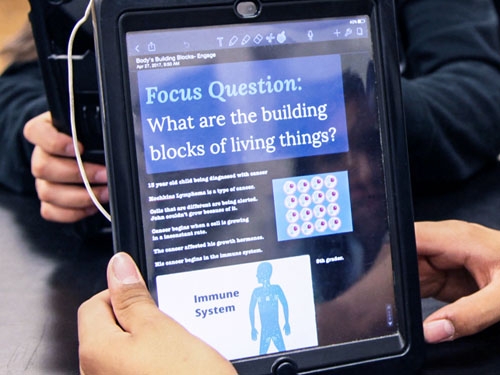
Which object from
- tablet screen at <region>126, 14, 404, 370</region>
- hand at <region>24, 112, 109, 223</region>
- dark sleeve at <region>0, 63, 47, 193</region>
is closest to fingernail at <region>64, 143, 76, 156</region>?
hand at <region>24, 112, 109, 223</region>

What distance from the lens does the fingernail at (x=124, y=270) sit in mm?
498

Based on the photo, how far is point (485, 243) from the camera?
65 centimetres

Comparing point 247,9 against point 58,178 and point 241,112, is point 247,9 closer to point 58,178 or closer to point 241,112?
point 241,112

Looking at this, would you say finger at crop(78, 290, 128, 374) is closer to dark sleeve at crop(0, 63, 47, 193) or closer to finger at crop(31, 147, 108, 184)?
finger at crop(31, 147, 108, 184)

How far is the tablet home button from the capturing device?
1.72 feet

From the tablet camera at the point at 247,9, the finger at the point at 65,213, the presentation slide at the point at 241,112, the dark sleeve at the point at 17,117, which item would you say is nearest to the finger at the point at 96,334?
the presentation slide at the point at 241,112

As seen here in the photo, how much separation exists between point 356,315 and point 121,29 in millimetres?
255

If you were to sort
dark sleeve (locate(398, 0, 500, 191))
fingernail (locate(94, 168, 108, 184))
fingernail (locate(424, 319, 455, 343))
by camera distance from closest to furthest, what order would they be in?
fingernail (locate(424, 319, 455, 343)) < fingernail (locate(94, 168, 108, 184)) < dark sleeve (locate(398, 0, 500, 191))

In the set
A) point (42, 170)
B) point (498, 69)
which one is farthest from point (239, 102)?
point (498, 69)

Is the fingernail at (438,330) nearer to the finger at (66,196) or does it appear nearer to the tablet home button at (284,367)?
the tablet home button at (284,367)

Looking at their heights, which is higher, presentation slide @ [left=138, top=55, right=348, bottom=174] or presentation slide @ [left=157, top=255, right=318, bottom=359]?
presentation slide @ [left=138, top=55, right=348, bottom=174]

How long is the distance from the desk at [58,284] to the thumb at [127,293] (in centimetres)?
11

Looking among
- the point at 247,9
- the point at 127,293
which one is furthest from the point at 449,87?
the point at 127,293

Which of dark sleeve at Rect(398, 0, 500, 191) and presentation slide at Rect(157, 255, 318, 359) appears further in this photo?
dark sleeve at Rect(398, 0, 500, 191)
